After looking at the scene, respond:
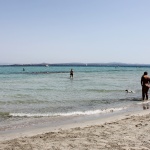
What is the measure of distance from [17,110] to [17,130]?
13.6 ft

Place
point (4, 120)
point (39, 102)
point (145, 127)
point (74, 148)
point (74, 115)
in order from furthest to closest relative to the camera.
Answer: point (39, 102), point (74, 115), point (4, 120), point (145, 127), point (74, 148)

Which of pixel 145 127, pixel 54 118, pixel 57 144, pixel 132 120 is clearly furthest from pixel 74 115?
pixel 57 144

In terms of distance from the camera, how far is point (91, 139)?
283 inches

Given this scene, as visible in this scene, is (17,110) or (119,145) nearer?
(119,145)

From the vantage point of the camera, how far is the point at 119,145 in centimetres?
662

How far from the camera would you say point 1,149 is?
6.49 meters

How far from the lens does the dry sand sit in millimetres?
6555

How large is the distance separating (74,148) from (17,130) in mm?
3088

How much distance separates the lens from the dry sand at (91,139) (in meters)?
6.55

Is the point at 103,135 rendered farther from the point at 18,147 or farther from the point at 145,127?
the point at 18,147

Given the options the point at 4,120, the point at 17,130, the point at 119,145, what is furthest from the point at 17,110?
the point at 119,145

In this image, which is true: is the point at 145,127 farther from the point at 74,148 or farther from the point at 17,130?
the point at 17,130

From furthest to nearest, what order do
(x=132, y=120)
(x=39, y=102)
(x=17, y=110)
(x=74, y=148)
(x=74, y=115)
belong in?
(x=39, y=102)
(x=17, y=110)
(x=74, y=115)
(x=132, y=120)
(x=74, y=148)

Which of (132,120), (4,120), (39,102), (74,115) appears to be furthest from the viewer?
(39,102)
